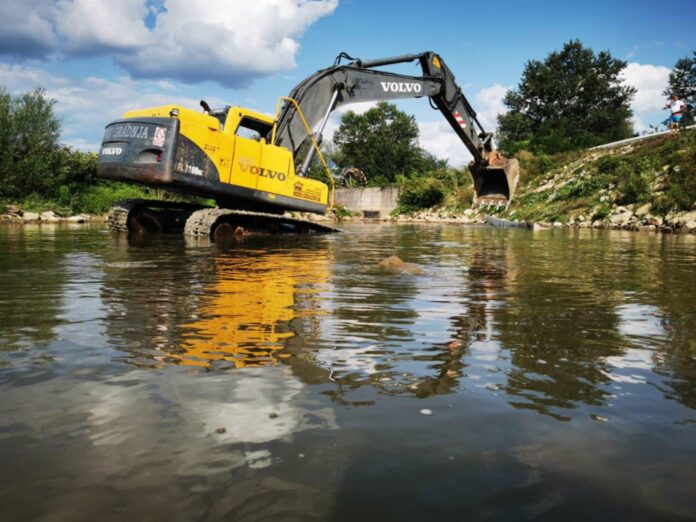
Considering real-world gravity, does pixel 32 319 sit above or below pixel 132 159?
below

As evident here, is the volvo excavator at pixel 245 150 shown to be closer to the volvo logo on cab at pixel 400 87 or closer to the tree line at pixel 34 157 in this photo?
the volvo logo on cab at pixel 400 87

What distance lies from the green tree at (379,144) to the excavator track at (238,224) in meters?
45.2

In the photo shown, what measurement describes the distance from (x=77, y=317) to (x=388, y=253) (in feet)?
20.1

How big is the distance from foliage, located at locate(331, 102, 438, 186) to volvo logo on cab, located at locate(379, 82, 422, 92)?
142ft

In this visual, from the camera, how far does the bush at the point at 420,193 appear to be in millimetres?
38656

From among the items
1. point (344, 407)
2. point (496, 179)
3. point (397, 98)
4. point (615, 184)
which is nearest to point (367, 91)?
point (397, 98)

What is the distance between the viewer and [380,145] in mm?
60781

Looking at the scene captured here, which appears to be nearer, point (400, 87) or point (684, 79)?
point (400, 87)

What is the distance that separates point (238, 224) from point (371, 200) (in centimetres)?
3059

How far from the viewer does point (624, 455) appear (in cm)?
169

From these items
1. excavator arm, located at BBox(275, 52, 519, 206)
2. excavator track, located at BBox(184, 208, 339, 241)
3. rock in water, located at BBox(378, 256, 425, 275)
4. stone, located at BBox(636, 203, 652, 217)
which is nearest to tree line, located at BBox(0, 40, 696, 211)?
stone, located at BBox(636, 203, 652, 217)

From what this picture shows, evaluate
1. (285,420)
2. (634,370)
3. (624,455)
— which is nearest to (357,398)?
(285,420)

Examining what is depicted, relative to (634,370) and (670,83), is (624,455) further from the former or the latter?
(670,83)

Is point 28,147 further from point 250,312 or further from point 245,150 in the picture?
point 250,312
